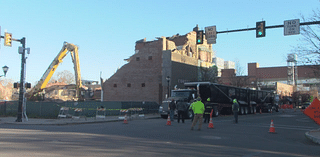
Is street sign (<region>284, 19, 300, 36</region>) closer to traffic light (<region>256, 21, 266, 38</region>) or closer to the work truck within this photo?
traffic light (<region>256, 21, 266, 38</region>)

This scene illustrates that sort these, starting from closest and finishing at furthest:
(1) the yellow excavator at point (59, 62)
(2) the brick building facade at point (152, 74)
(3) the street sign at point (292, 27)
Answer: (3) the street sign at point (292, 27), (1) the yellow excavator at point (59, 62), (2) the brick building facade at point (152, 74)

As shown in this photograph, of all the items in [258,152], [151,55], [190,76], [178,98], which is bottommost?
[258,152]

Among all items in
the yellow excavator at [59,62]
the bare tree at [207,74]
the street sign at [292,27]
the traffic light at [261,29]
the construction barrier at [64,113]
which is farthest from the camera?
the bare tree at [207,74]

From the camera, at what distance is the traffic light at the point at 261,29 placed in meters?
18.7

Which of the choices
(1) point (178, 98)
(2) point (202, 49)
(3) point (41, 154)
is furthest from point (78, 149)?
(2) point (202, 49)

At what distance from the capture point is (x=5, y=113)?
32281mm

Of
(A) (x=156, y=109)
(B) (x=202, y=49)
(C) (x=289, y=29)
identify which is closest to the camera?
(C) (x=289, y=29)

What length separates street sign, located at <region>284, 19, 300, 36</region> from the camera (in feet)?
58.0

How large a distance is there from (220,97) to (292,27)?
14309mm

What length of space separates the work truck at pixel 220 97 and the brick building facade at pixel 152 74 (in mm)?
11168

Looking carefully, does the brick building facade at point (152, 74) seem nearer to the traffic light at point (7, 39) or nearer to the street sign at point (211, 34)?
the street sign at point (211, 34)

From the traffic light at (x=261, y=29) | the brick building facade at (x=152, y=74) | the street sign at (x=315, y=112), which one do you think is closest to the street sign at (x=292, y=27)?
the traffic light at (x=261, y=29)

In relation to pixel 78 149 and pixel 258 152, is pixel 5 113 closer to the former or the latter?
pixel 78 149

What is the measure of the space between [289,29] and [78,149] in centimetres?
1446
